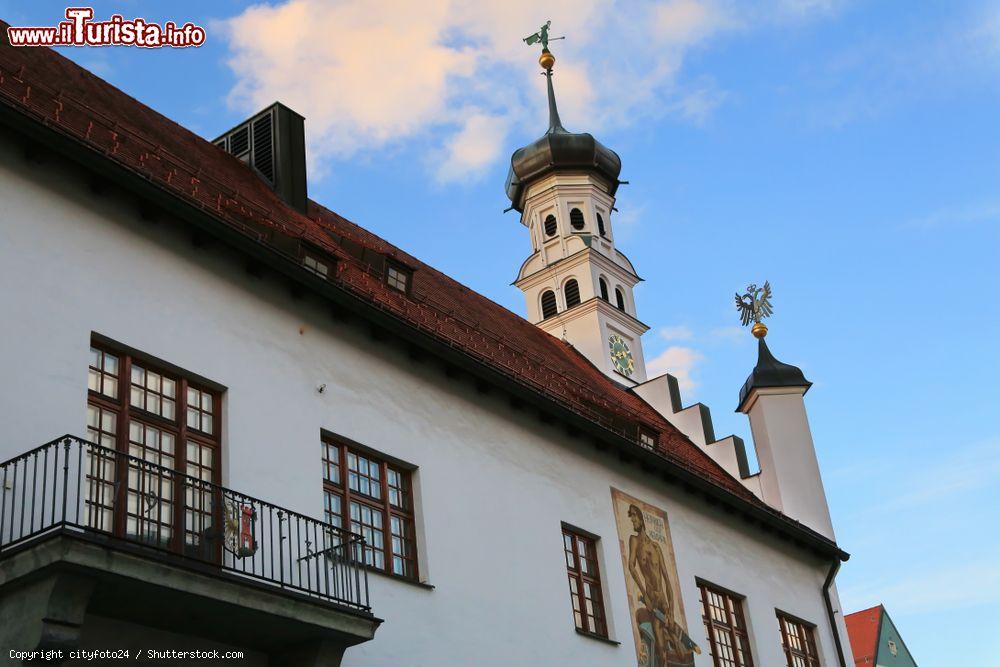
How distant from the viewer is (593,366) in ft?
105

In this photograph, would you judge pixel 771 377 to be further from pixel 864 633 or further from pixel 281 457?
pixel 864 633

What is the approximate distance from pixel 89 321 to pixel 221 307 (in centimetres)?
205

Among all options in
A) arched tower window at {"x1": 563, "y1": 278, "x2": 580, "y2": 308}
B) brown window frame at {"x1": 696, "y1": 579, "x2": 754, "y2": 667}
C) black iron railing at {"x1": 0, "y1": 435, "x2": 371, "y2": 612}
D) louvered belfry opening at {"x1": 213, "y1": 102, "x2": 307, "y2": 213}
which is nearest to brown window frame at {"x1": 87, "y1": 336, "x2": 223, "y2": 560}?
black iron railing at {"x1": 0, "y1": 435, "x2": 371, "y2": 612}

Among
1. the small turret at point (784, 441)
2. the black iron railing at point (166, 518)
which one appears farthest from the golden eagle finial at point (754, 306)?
the black iron railing at point (166, 518)

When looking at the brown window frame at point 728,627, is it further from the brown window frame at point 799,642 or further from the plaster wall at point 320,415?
the brown window frame at point 799,642

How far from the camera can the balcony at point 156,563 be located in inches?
428

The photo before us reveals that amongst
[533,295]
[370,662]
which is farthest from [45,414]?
[533,295]

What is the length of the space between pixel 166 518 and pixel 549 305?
22.8 metres

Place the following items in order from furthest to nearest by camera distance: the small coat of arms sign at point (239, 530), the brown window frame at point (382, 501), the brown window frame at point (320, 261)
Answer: the brown window frame at point (320, 261)
the brown window frame at point (382, 501)
the small coat of arms sign at point (239, 530)

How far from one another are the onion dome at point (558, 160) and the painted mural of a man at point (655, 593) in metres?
18.4

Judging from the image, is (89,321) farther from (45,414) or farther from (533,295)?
(533,295)

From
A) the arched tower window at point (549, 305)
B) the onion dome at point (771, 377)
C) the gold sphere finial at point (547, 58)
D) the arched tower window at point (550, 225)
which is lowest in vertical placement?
the onion dome at point (771, 377)

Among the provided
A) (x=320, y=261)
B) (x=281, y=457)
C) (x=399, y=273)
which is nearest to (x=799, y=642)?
(x=399, y=273)

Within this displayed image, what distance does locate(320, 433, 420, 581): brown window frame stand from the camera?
15883mm
